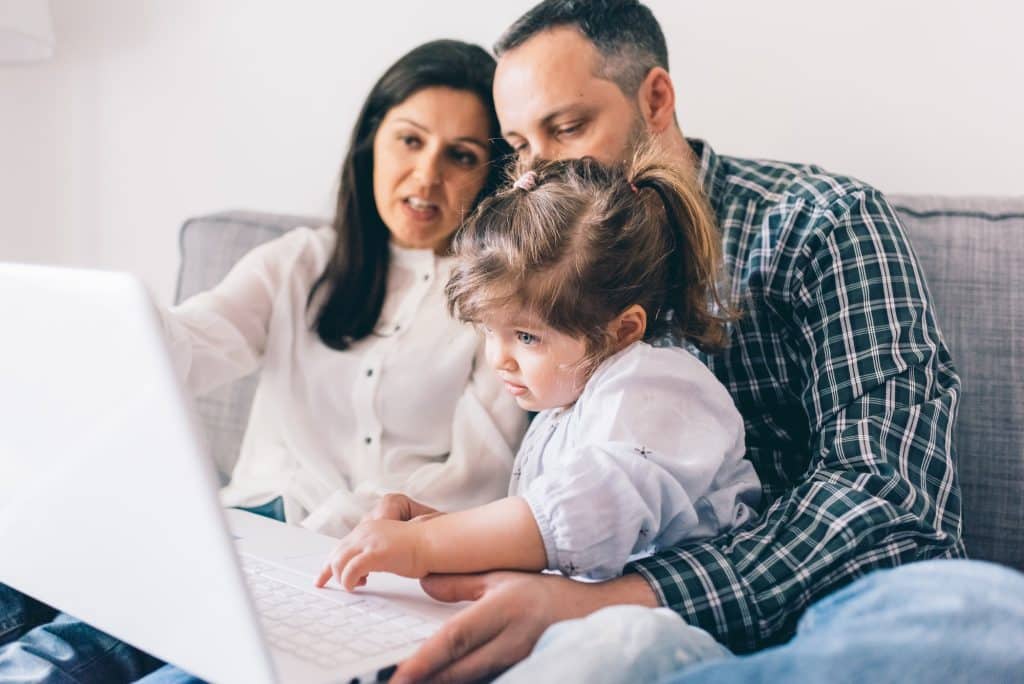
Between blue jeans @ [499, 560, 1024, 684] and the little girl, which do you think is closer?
blue jeans @ [499, 560, 1024, 684]

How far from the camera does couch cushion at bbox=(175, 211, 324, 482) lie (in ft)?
5.41

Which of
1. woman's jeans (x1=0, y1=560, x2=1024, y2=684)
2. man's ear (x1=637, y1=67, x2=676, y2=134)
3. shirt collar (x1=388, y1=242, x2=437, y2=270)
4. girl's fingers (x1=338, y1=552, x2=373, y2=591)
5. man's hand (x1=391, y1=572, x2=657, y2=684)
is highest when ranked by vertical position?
man's ear (x1=637, y1=67, x2=676, y2=134)

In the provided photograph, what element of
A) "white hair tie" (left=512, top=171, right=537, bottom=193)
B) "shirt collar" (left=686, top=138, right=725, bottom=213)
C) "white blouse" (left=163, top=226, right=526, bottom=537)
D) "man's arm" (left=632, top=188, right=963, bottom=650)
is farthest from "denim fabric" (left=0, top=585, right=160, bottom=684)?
"shirt collar" (left=686, top=138, right=725, bottom=213)

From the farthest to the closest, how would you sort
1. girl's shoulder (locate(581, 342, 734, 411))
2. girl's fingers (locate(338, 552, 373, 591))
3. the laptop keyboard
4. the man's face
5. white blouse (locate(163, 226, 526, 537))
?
white blouse (locate(163, 226, 526, 537)) → the man's face → girl's shoulder (locate(581, 342, 734, 411)) → girl's fingers (locate(338, 552, 373, 591)) → the laptop keyboard

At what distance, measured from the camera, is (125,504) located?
26.5 inches

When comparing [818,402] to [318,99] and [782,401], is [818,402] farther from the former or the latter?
[318,99]

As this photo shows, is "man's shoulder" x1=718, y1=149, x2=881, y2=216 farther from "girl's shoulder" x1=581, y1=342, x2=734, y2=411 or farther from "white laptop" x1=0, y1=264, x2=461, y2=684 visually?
"white laptop" x1=0, y1=264, x2=461, y2=684

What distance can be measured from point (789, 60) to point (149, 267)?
57.0 inches

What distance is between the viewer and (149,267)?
7.37 feet

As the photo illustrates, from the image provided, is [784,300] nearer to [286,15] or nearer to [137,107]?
[286,15]

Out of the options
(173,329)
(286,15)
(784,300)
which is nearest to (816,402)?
(784,300)

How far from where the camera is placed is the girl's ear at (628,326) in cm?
108

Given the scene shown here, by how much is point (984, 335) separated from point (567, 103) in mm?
587

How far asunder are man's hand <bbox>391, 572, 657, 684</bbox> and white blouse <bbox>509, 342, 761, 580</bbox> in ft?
0.08
